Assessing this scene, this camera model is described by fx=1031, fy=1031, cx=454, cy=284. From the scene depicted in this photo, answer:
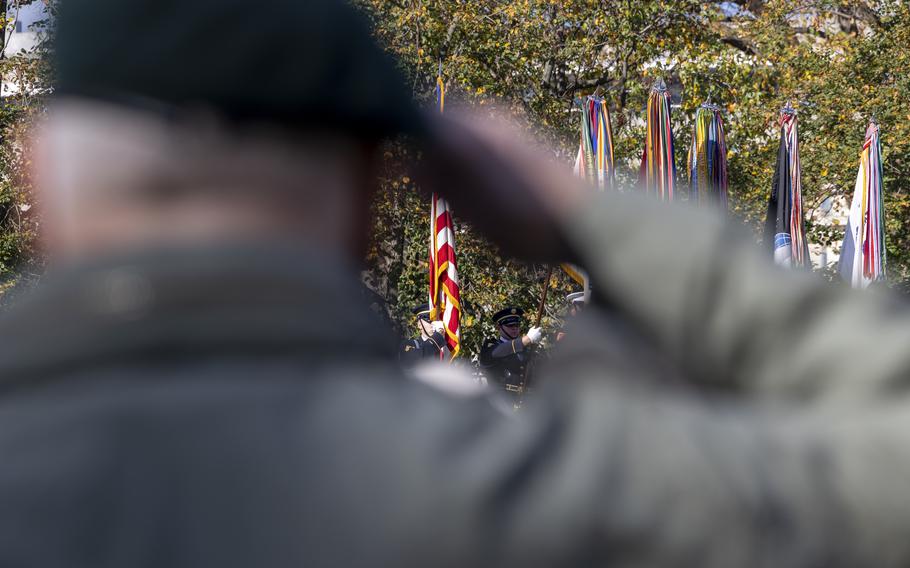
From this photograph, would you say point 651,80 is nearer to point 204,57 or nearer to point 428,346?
point 428,346

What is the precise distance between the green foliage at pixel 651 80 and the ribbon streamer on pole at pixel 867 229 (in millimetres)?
4027

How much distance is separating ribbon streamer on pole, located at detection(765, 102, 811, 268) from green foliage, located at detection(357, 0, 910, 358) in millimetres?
3408

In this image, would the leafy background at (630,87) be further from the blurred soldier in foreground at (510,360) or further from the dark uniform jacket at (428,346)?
the dark uniform jacket at (428,346)

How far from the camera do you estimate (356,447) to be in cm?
72

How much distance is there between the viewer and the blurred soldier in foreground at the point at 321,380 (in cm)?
69

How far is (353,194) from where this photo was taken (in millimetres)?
839

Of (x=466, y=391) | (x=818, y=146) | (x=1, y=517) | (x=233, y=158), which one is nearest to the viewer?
(x=1, y=517)

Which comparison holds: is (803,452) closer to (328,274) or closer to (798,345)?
(798,345)

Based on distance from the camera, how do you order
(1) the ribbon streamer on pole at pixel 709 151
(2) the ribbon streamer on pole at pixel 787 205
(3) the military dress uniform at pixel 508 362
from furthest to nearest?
(3) the military dress uniform at pixel 508 362, (1) the ribbon streamer on pole at pixel 709 151, (2) the ribbon streamer on pole at pixel 787 205

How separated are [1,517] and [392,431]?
27cm

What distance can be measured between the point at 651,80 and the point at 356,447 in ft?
42.5

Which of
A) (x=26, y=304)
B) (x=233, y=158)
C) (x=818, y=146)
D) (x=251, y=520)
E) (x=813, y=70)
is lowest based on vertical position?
(x=251, y=520)

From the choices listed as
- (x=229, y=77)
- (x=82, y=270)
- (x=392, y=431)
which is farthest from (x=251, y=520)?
(x=229, y=77)

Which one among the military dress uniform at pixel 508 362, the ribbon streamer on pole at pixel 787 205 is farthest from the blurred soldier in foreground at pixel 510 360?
the ribbon streamer on pole at pixel 787 205
